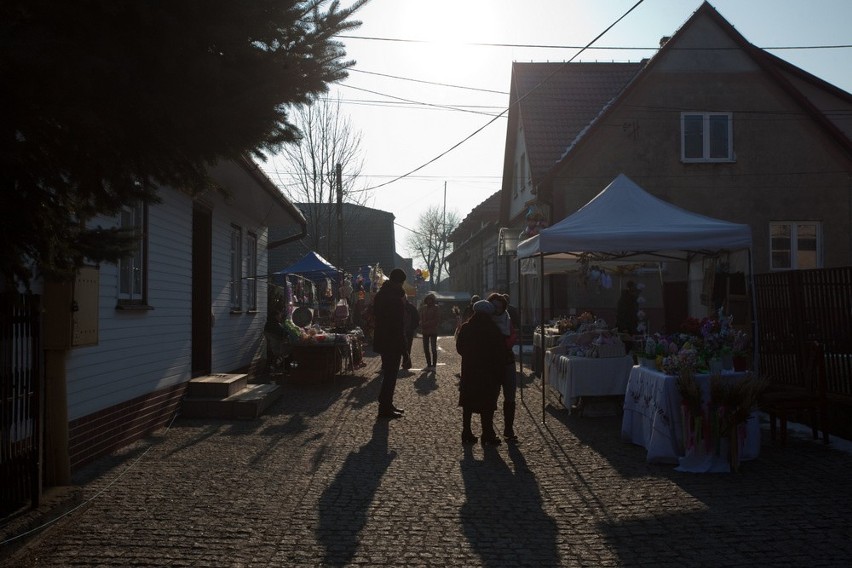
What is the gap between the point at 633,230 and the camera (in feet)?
34.4

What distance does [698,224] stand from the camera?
34.4 feet

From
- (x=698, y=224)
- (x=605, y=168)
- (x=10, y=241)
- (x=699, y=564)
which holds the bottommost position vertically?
(x=699, y=564)

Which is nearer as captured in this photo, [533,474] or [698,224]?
[533,474]

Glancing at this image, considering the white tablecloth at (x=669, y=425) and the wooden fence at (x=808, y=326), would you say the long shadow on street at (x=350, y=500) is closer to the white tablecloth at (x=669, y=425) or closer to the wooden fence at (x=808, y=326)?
the white tablecloth at (x=669, y=425)

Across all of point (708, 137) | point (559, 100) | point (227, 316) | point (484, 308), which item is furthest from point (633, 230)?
point (559, 100)

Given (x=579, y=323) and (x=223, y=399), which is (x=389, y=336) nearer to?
(x=223, y=399)

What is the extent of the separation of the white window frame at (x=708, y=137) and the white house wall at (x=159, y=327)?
1308 centimetres

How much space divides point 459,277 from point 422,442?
166 feet

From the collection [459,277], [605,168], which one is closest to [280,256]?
[459,277]

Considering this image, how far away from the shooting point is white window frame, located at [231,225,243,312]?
1551cm

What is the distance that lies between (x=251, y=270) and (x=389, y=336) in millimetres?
6986

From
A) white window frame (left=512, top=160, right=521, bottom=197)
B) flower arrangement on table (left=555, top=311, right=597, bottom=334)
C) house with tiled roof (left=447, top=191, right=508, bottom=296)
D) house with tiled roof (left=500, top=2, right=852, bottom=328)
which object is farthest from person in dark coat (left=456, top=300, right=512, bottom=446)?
house with tiled roof (left=447, top=191, right=508, bottom=296)

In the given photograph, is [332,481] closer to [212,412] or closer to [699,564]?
[699,564]

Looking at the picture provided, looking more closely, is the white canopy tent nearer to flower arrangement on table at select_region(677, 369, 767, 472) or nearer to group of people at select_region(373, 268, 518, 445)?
group of people at select_region(373, 268, 518, 445)
